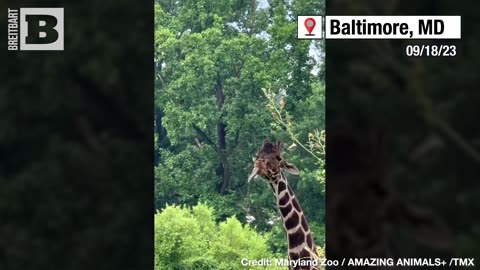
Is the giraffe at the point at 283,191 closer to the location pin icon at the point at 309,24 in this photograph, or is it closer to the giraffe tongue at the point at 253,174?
the giraffe tongue at the point at 253,174

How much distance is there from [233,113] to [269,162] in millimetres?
351

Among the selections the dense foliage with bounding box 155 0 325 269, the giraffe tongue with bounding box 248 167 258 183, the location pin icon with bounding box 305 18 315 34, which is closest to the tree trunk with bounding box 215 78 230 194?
the dense foliage with bounding box 155 0 325 269

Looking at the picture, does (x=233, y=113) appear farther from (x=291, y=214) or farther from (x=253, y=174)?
(x=291, y=214)

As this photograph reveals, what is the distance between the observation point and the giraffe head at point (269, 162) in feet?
17.6

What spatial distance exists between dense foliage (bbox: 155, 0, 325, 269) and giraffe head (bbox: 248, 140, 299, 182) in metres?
0.03

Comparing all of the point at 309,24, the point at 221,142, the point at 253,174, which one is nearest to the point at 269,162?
the point at 253,174
